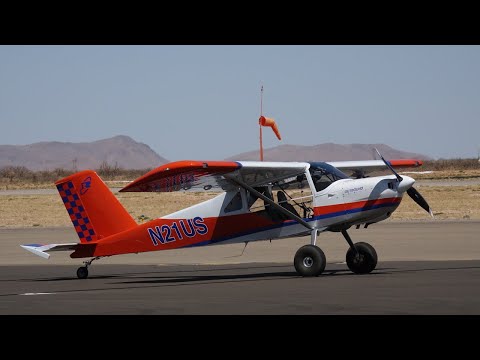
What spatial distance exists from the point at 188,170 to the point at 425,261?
754 cm

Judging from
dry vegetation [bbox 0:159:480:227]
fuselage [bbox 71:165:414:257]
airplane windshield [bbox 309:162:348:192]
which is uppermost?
airplane windshield [bbox 309:162:348:192]

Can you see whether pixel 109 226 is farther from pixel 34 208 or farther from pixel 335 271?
pixel 34 208

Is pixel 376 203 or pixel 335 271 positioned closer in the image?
pixel 376 203

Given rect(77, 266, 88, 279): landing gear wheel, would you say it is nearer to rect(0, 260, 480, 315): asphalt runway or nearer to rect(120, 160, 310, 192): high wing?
rect(0, 260, 480, 315): asphalt runway

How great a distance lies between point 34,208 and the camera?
5656cm

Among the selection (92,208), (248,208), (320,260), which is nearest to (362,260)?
(320,260)

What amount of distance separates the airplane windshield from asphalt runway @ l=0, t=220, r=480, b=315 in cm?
188

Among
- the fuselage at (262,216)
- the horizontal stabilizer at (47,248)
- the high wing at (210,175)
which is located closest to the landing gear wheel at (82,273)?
the fuselage at (262,216)

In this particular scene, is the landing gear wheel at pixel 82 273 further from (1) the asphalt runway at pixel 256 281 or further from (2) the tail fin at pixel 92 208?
(2) the tail fin at pixel 92 208

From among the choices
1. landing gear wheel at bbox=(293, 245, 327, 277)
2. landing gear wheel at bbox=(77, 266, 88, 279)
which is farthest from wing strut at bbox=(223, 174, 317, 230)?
landing gear wheel at bbox=(77, 266, 88, 279)

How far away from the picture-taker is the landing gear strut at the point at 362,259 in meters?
20.2

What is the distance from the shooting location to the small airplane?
63.6 ft
